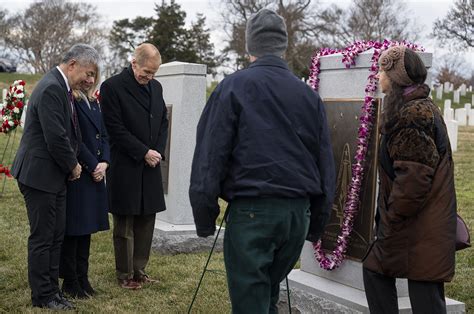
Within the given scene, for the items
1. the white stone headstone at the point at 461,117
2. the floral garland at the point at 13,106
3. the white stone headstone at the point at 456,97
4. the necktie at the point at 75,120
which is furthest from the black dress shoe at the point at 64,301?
the white stone headstone at the point at 456,97

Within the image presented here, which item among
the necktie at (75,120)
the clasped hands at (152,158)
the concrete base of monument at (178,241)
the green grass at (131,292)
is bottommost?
the green grass at (131,292)

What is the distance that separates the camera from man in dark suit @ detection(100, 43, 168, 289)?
5938mm

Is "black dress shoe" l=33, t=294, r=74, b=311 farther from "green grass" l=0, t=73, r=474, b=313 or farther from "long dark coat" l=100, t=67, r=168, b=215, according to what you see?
"long dark coat" l=100, t=67, r=168, b=215

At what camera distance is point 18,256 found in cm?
716

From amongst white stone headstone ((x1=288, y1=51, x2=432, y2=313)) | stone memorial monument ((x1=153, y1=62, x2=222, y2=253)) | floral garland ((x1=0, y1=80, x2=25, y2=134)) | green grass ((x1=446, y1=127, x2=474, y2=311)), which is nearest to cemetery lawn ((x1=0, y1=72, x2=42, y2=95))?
green grass ((x1=446, y1=127, x2=474, y2=311))

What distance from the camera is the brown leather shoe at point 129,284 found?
6047 mm

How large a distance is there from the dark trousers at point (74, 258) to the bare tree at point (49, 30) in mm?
47158

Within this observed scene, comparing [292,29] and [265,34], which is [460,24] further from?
[265,34]

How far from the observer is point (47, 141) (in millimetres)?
5031

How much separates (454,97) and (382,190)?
4536 centimetres

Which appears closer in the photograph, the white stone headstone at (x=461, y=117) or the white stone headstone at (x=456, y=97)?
the white stone headstone at (x=461, y=117)

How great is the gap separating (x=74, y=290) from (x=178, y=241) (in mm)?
1890

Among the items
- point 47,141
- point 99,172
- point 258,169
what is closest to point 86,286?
point 99,172

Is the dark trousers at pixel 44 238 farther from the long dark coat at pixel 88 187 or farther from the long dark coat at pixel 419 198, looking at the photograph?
the long dark coat at pixel 419 198
